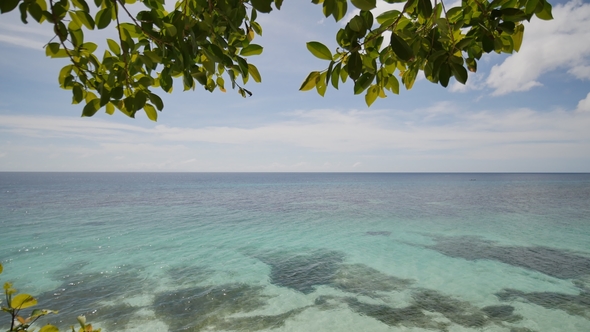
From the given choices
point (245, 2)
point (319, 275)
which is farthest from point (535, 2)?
point (319, 275)

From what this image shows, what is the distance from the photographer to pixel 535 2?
1.00 meters

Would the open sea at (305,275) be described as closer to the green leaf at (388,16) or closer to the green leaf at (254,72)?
the green leaf at (254,72)

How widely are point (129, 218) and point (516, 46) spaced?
31.2 m

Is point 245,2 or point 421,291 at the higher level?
point 245,2

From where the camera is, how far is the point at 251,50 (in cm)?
134

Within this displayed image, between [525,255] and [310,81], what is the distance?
19139 millimetres

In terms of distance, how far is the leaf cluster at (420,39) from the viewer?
3.12 ft

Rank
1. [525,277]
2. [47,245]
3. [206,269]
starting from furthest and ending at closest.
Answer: [47,245]
[206,269]
[525,277]

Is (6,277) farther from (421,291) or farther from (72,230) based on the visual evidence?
(421,291)

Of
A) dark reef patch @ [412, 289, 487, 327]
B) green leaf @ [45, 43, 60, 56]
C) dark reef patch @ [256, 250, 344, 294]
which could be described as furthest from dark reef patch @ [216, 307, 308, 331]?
green leaf @ [45, 43, 60, 56]

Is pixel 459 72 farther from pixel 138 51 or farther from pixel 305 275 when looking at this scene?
pixel 305 275

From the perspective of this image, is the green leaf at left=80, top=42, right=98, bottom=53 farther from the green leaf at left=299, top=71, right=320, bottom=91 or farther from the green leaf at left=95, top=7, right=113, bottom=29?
the green leaf at left=299, top=71, right=320, bottom=91

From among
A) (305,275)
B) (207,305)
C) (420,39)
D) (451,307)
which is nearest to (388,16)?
(420,39)

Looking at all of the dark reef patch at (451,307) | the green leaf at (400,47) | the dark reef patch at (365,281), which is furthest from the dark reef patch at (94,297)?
the green leaf at (400,47)
